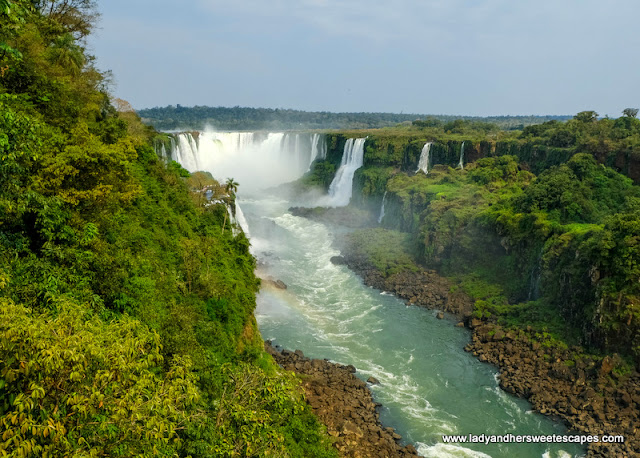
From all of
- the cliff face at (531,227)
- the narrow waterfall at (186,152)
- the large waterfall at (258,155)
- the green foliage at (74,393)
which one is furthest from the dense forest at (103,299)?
the large waterfall at (258,155)

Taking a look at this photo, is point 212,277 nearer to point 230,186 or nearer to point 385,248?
point 230,186

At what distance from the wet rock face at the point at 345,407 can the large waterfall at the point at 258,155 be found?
4438 cm

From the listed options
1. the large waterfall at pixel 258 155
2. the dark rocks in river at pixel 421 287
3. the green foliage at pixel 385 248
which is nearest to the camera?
the dark rocks in river at pixel 421 287

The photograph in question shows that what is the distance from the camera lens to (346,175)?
2202 inches

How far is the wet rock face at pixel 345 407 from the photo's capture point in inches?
585

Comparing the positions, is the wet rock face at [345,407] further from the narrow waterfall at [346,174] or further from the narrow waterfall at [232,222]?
the narrow waterfall at [346,174]

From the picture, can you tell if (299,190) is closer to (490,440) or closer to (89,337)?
(490,440)

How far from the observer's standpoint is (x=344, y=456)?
46.3ft

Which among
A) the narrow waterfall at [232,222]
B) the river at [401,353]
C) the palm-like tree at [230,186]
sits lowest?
the river at [401,353]

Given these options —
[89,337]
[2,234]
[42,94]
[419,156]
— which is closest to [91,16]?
[42,94]

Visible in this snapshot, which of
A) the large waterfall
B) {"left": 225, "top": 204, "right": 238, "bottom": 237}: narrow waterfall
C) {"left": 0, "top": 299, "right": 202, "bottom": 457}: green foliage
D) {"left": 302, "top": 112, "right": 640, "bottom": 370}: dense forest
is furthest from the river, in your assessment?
the large waterfall

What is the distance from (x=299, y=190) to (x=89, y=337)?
54.8 metres

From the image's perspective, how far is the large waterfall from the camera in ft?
202

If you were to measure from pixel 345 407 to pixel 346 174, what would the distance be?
4157 cm
